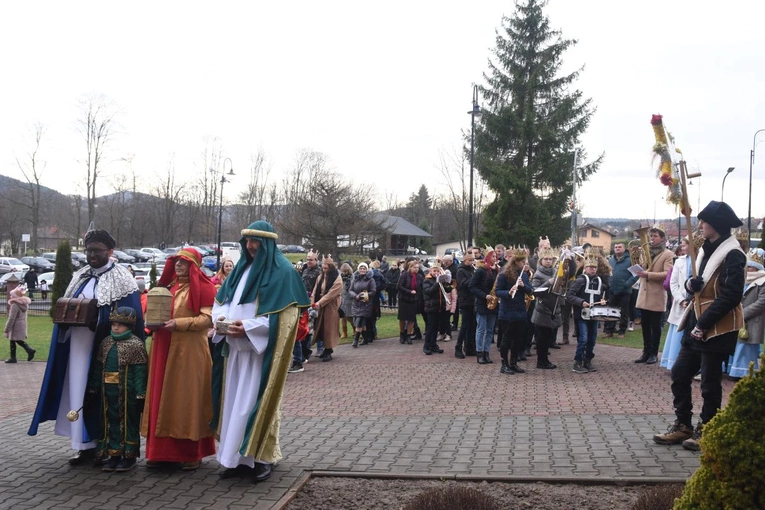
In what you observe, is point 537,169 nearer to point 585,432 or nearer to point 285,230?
point 285,230

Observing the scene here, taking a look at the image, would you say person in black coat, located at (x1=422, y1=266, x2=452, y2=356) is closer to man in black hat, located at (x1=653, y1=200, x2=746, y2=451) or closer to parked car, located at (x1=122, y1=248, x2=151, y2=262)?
man in black hat, located at (x1=653, y1=200, x2=746, y2=451)

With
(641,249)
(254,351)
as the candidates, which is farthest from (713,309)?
(641,249)

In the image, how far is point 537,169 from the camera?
33.4 meters

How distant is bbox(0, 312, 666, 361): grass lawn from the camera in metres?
13.8

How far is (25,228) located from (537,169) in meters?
59.3

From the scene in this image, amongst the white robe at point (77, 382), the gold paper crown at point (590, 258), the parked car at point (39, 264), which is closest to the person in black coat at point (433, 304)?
the gold paper crown at point (590, 258)

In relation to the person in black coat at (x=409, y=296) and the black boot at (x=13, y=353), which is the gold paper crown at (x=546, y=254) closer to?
the person in black coat at (x=409, y=296)

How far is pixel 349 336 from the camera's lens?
17.5 m

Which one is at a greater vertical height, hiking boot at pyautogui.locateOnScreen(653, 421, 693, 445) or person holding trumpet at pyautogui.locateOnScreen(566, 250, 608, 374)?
person holding trumpet at pyautogui.locateOnScreen(566, 250, 608, 374)

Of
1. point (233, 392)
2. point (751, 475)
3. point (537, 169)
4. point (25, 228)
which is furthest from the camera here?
point (25, 228)

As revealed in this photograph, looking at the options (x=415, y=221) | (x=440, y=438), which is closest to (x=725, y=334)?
(x=440, y=438)

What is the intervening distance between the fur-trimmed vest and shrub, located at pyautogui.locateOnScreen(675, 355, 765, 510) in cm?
283

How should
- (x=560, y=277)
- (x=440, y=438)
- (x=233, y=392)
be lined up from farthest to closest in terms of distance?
(x=560, y=277)
(x=440, y=438)
(x=233, y=392)

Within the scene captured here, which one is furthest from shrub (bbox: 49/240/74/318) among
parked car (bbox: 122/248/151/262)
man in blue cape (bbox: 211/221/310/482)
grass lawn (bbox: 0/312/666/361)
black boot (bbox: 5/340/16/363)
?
parked car (bbox: 122/248/151/262)
